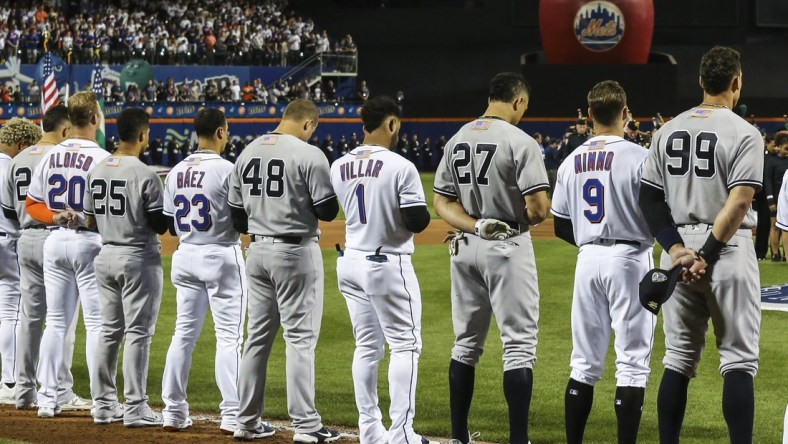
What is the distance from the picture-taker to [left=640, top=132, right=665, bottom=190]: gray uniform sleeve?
20.4 feet

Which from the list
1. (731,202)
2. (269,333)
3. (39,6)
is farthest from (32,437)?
(39,6)

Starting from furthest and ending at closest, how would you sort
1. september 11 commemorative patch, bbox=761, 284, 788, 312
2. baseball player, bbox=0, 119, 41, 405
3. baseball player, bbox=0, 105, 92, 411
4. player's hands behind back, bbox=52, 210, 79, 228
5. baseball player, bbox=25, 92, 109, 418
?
september 11 commemorative patch, bbox=761, 284, 788, 312 < baseball player, bbox=0, 119, 41, 405 < baseball player, bbox=0, 105, 92, 411 < baseball player, bbox=25, 92, 109, 418 < player's hands behind back, bbox=52, 210, 79, 228

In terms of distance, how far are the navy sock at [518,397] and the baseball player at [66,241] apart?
127 inches

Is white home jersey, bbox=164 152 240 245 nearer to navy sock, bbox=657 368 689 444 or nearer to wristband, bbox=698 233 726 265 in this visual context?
navy sock, bbox=657 368 689 444

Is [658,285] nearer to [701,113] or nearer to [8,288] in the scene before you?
[701,113]

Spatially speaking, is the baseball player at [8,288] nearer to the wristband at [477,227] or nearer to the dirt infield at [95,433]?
the dirt infield at [95,433]

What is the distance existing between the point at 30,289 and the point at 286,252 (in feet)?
8.41

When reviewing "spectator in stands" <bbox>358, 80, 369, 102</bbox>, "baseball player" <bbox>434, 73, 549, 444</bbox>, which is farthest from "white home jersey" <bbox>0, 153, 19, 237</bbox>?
"spectator in stands" <bbox>358, 80, 369, 102</bbox>

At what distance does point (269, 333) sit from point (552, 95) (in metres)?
32.2

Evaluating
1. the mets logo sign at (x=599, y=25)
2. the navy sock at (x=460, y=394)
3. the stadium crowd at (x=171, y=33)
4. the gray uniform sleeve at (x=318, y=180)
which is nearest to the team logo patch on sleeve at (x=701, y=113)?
the navy sock at (x=460, y=394)

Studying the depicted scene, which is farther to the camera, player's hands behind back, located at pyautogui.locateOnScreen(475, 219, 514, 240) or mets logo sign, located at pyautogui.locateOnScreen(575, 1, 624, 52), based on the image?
mets logo sign, located at pyautogui.locateOnScreen(575, 1, 624, 52)

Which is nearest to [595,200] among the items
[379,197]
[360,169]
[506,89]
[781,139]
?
[506,89]

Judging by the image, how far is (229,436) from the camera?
793cm

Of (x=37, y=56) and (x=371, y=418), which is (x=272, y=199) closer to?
(x=371, y=418)
